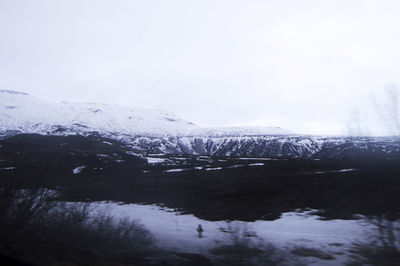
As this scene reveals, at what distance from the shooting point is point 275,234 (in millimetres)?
12016

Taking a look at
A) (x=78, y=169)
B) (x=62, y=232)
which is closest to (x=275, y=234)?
(x=62, y=232)

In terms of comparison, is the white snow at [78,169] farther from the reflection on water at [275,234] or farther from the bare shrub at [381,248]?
the bare shrub at [381,248]

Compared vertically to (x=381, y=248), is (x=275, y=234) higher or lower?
lower

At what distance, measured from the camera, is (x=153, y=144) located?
136 metres

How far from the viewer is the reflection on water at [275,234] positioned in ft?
29.5

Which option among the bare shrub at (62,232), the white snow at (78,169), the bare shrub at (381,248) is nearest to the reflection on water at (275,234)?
the bare shrub at (381,248)

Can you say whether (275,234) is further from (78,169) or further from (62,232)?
(78,169)

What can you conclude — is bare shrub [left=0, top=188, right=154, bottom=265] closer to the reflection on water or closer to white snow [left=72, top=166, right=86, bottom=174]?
the reflection on water

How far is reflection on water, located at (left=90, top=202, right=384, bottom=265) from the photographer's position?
899 centimetres

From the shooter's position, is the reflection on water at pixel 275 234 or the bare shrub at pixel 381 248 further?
the reflection on water at pixel 275 234

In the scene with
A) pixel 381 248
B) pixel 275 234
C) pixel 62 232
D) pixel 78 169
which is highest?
pixel 62 232

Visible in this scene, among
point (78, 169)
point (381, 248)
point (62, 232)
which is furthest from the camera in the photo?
point (78, 169)

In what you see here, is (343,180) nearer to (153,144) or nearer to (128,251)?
(128,251)

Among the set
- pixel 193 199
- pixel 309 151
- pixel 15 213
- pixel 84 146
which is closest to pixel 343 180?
pixel 193 199
